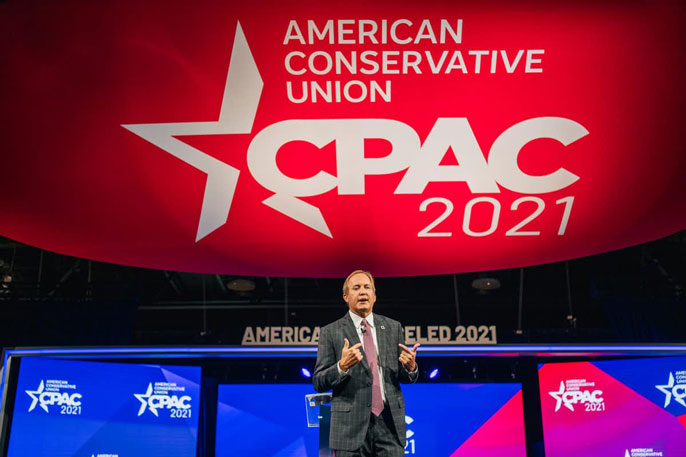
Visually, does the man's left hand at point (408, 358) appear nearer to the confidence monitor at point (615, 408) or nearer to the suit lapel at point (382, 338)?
the suit lapel at point (382, 338)

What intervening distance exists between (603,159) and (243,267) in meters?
2.48

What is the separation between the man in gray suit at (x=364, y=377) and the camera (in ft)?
8.51

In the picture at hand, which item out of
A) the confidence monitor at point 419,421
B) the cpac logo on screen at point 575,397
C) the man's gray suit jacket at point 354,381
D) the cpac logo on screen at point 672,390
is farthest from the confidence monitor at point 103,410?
the cpac logo on screen at point 672,390

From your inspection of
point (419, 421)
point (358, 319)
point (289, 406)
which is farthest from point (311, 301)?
point (358, 319)

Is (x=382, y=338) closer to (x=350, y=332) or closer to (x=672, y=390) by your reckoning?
(x=350, y=332)

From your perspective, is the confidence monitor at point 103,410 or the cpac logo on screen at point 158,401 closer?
the confidence monitor at point 103,410

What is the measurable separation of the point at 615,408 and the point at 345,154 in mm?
3430

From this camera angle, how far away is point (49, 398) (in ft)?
16.6

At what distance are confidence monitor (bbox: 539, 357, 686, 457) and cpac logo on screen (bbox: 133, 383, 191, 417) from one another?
10.5 feet

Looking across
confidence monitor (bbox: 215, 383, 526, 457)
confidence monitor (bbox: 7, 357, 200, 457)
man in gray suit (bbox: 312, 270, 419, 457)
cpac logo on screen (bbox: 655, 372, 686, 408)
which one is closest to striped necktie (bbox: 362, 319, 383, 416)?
man in gray suit (bbox: 312, 270, 419, 457)

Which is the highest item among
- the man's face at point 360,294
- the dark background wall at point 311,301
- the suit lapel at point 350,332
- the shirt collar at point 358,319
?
the dark background wall at point 311,301

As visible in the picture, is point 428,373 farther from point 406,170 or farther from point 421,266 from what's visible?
point 406,170

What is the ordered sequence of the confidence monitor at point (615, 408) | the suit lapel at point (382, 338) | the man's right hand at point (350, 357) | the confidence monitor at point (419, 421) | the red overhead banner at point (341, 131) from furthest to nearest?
the confidence monitor at point (419, 421) < the confidence monitor at point (615, 408) < the red overhead banner at point (341, 131) < the suit lapel at point (382, 338) < the man's right hand at point (350, 357)

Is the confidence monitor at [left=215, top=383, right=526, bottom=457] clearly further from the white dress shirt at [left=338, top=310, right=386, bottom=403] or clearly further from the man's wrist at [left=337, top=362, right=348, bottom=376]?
the man's wrist at [left=337, top=362, right=348, bottom=376]
